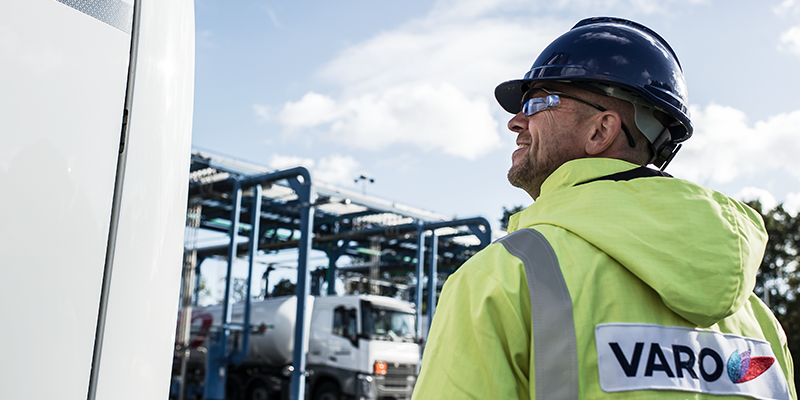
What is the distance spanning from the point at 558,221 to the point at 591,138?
15.4 inches

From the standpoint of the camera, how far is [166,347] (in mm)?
1534

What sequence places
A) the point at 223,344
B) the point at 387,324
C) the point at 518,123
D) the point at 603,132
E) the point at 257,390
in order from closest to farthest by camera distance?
the point at 603,132 < the point at 518,123 < the point at 223,344 < the point at 387,324 < the point at 257,390

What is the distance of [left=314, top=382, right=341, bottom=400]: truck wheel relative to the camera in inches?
544

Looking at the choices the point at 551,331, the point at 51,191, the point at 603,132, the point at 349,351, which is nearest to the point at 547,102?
the point at 603,132

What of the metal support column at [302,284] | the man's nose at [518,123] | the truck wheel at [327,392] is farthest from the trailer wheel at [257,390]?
the man's nose at [518,123]

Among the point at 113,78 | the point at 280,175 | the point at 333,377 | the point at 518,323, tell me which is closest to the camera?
the point at 518,323

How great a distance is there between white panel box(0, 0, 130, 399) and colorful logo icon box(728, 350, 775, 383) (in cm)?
127

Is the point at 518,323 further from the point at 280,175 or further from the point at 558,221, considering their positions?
the point at 280,175

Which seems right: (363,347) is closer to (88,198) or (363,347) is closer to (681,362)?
(88,198)

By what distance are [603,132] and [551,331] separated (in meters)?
0.62

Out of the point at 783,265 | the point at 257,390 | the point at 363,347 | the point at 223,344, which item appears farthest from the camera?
the point at 783,265

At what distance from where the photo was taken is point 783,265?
3209cm

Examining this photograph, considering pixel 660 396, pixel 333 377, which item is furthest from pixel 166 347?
pixel 333 377

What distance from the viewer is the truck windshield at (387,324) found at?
1392cm
